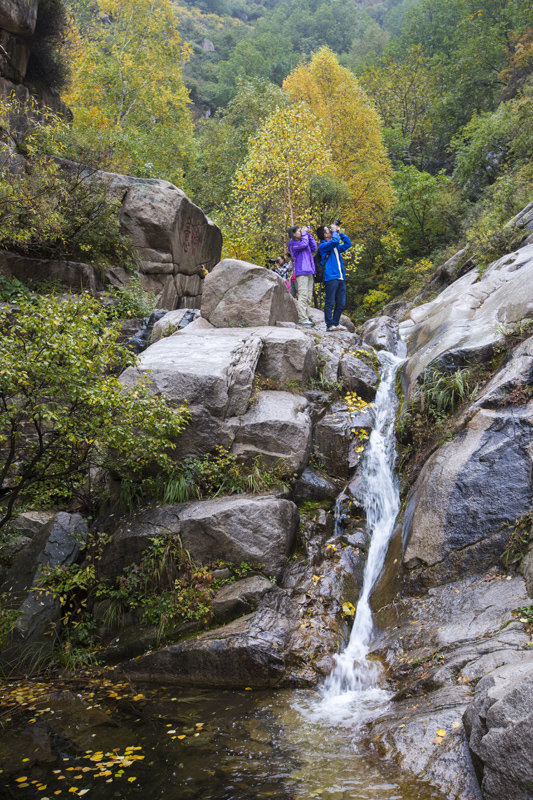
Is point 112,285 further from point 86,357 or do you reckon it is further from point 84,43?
point 84,43

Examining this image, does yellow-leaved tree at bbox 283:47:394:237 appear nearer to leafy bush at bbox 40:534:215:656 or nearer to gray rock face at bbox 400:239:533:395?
gray rock face at bbox 400:239:533:395

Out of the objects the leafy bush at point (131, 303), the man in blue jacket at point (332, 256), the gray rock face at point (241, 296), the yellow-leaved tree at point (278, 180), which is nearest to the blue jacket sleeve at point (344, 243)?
the man in blue jacket at point (332, 256)

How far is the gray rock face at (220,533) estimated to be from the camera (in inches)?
275

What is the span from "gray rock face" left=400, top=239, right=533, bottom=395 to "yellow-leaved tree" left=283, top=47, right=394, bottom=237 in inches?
448

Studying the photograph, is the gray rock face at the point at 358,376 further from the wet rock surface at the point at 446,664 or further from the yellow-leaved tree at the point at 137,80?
the yellow-leaved tree at the point at 137,80

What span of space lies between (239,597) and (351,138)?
2267 cm

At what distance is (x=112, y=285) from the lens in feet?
48.9

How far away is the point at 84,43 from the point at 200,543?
1079 inches

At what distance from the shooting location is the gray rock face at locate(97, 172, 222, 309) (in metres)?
16.2

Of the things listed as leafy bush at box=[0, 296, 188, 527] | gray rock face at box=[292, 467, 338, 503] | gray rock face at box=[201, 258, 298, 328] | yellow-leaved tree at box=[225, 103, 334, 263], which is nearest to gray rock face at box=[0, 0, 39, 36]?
yellow-leaved tree at box=[225, 103, 334, 263]

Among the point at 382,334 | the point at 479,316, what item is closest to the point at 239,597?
the point at 479,316

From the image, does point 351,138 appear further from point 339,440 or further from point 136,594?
point 136,594

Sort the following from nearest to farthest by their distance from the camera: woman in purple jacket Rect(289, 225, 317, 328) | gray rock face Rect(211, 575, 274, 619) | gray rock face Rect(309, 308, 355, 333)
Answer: gray rock face Rect(211, 575, 274, 619), woman in purple jacket Rect(289, 225, 317, 328), gray rock face Rect(309, 308, 355, 333)

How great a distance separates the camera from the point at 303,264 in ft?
42.2
